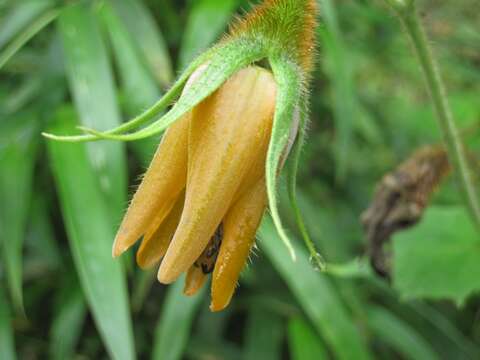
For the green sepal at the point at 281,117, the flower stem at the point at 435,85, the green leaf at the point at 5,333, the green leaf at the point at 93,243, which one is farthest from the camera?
the green leaf at the point at 5,333

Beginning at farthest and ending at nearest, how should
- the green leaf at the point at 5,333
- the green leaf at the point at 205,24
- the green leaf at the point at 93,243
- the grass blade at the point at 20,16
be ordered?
the grass blade at the point at 20,16
the green leaf at the point at 205,24
the green leaf at the point at 5,333
the green leaf at the point at 93,243

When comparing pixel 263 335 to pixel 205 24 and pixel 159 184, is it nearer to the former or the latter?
pixel 205 24

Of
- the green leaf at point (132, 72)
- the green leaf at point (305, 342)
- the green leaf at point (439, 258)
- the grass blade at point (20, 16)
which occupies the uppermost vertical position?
the grass blade at point (20, 16)

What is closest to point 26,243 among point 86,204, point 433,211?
point 86,204

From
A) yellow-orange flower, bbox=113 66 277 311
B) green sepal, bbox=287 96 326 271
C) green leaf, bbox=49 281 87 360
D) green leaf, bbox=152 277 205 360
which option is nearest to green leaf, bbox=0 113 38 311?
green leaf, bbox=49 281 87 360

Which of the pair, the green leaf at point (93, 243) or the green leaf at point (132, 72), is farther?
the green leaf at point (132, 72)

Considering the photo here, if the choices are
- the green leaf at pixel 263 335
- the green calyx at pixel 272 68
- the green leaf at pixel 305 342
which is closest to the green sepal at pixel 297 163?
the green calyx at pixel 272 68

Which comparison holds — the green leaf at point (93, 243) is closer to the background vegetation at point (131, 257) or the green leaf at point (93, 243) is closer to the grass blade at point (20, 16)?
the background vegetation at point (131, 257)
